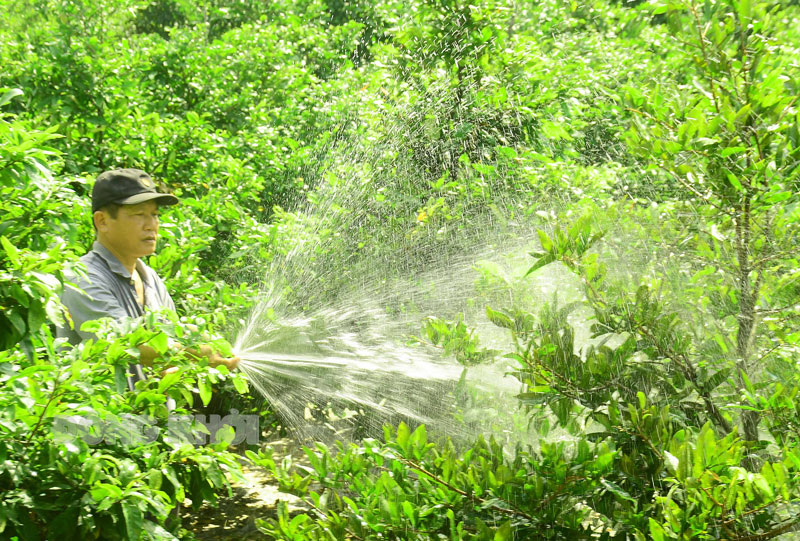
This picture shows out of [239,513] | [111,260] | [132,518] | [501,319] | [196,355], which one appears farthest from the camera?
[239,513]

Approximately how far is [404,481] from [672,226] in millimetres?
1422

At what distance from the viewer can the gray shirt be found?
2680mm

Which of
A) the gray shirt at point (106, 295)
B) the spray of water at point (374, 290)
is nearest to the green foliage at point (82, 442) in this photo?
the gray shirt at point (106, 295)

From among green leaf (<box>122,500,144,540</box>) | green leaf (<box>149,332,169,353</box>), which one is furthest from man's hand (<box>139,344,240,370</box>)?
green leaf (<box>122,500,144,540</box>)

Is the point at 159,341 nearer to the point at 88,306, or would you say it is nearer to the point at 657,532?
the point at 88,306

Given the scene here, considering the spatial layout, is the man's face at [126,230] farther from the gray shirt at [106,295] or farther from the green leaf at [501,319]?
the green leaf at [501,319]

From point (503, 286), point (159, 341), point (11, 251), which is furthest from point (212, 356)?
point (503, 286)

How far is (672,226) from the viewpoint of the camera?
2848 millimetres

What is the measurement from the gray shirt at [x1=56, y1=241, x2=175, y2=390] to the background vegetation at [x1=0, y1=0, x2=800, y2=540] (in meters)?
0.24

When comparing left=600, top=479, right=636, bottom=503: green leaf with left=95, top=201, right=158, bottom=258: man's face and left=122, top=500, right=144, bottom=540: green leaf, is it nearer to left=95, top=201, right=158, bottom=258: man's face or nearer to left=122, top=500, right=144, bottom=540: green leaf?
left=122, top=500, right=144, bottom=540: green leaf

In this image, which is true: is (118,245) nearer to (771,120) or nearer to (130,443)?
(130,443)

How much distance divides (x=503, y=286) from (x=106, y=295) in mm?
1576

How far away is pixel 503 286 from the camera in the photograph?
3193 mm

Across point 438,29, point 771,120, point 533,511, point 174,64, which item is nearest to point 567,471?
point 533,511
